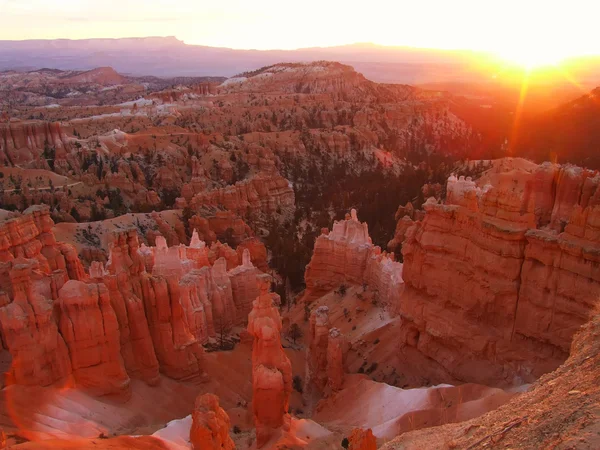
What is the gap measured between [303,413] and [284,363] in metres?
3.67

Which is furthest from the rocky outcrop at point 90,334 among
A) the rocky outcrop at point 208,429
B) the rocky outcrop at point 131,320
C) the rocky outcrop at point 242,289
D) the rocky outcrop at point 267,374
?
the rocky outcrop at point 242,289

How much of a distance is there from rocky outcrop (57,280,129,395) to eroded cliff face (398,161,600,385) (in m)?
7.17

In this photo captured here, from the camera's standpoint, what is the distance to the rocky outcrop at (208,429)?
7996mm

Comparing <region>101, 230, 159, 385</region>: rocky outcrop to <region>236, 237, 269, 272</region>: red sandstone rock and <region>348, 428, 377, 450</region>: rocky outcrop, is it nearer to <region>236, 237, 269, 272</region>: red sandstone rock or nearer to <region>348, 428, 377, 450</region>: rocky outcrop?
<region>348, 428, 377, 450</region>: rocky outcrop

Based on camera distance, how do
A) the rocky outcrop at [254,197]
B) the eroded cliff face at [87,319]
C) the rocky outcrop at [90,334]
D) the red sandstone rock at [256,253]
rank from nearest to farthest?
the eroded cliff face at [87,319] → the rocky outcrop at [90,334] → the red sandstone rock at [256,253] → the rocky outcrop at [254,197]

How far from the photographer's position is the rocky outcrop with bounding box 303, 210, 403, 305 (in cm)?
1944

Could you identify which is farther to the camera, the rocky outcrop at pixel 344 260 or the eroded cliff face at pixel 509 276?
the rocky outcrop at pixel 344 260

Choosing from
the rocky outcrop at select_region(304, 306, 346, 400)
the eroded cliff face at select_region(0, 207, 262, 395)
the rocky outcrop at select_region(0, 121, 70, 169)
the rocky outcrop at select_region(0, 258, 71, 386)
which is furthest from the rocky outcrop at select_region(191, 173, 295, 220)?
the rocky outcrop at select_region(0, 258, 71, 386)

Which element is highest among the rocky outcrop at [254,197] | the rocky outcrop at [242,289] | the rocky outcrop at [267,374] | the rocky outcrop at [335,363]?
the rocky outcrop at [267,374]

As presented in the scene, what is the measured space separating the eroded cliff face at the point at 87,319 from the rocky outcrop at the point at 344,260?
312 inches

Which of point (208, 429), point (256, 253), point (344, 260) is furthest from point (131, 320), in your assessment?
point (256, 253)

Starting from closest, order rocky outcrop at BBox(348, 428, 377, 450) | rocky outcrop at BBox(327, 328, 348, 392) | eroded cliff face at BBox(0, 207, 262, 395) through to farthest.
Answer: rocky outcrop at BBox(348, 428, 377, 450) → eroded cliff face at BBox(0, 207, 262, 395) → rocky outcrop at BBox(327, 328, 348, 392)

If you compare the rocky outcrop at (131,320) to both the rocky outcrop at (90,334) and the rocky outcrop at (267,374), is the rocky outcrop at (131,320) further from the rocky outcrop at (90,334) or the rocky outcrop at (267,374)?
the rocky outcrop at (267,374)

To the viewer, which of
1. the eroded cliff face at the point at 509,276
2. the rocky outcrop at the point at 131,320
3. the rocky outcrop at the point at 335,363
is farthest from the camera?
the rocky outcrop at the point at 335,363
